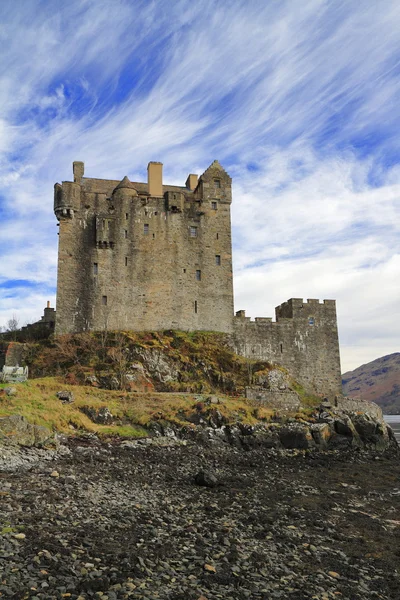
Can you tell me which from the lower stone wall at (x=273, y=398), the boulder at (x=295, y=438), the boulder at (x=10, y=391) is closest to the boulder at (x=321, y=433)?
the boulder at (x=295, y=438)

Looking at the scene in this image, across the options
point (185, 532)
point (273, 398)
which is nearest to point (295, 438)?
point (273, 398)

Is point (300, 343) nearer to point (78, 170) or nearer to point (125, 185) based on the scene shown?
point (125, 185)

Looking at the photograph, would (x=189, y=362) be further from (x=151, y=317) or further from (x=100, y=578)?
(x=100, y=578)

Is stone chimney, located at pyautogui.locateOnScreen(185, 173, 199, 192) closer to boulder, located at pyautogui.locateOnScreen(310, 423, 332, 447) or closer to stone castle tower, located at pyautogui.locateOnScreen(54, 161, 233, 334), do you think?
stone castle tower, located at pyautogui.locateOnScreen(54, 161, 233, 334)

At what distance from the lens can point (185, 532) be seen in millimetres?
13633

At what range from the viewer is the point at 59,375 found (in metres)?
36.8

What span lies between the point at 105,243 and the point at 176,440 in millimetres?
21691

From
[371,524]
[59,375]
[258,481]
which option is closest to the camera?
[371,524]

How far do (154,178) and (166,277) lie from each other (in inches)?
419

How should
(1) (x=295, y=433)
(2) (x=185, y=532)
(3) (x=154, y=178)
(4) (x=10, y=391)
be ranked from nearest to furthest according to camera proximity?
(2) (x=185, y=532) < (4) (x=10, y=391) < (1) (x=295, y=433) < (3) (x=154, y=178)

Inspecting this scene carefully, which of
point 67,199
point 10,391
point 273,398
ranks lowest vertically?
point 273,398

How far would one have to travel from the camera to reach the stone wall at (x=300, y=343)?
44938 millimetres

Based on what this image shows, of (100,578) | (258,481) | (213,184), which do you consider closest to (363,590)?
(100,578)

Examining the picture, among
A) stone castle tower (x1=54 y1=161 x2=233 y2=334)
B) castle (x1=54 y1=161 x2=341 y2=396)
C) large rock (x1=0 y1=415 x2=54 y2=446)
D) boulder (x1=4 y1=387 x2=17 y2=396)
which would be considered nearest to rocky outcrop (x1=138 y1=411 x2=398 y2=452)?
large rock (x1=0 y1=415 x2=54 y2=446)
